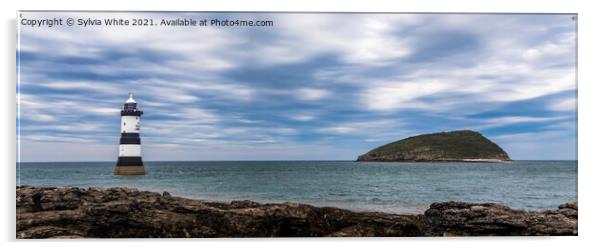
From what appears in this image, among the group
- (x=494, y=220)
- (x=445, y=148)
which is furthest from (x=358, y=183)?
(x=494, y=220)

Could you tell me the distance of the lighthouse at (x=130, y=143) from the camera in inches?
227

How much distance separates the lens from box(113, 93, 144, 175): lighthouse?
5777mm

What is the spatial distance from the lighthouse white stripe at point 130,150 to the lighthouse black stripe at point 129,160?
0.17 ft

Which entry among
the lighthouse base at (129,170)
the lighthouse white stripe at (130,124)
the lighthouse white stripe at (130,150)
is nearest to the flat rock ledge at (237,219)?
the lighthouse base at (129,170)

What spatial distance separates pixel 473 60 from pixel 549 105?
113cm

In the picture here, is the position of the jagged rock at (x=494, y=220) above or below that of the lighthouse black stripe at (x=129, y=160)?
below

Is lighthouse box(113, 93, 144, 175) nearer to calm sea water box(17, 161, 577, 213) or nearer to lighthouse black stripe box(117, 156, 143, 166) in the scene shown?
lighthouse black stripe box(117, 156, 143, 166)

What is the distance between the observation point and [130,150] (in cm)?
606

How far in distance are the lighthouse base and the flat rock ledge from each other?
0.29 meters

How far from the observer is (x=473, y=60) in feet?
19.1

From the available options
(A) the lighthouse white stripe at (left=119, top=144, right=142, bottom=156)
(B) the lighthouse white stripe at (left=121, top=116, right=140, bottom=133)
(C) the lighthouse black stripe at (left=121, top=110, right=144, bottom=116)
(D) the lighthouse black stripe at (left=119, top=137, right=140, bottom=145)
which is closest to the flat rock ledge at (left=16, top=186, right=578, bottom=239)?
(A) the lighthouse white stripe at (left=119, top=144, right=142, bottom=156)

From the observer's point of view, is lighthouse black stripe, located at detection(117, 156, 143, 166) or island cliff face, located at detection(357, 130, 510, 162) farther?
island cliff face, located at detection(357, 130, 510, 162)

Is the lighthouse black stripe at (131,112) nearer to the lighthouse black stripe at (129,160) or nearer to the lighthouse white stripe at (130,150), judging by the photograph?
the lighthouse white stripe at (130,150)

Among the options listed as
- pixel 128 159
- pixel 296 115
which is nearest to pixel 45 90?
pixel 128 159
